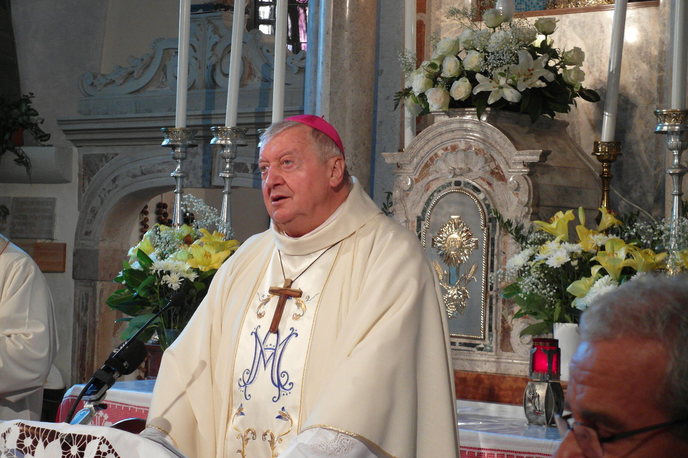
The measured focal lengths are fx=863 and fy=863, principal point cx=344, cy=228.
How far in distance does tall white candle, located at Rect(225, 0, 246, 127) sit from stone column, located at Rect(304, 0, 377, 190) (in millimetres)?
486

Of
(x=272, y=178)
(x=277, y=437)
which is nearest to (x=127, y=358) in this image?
(x=277, y=437)

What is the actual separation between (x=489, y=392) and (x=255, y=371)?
1.21m

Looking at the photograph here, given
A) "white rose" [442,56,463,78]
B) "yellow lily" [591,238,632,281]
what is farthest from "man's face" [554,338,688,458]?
"white rose" [442,56,463,78]

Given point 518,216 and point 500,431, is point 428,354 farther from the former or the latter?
point 518,216

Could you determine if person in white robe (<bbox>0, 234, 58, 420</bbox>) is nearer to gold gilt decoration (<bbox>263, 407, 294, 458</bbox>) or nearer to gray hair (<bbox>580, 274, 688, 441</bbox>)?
gold gilt decoration (<bbox>263, 407, 294, 458</bbox>)

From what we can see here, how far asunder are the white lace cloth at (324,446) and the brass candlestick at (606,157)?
186 cm

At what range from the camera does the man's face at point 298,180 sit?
9.38ft

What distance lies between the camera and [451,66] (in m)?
3.79

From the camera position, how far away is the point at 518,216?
12.0 feet

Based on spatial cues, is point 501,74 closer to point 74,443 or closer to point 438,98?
point 438,98

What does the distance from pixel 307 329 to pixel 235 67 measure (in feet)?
6.91

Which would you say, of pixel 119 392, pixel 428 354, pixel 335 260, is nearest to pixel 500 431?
pixel 428 354

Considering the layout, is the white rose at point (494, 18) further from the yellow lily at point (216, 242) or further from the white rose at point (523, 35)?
the yellow lily at point (216, 242)

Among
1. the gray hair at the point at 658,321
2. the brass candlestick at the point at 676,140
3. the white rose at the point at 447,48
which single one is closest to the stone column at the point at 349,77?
the white rose at the point at 447,48
